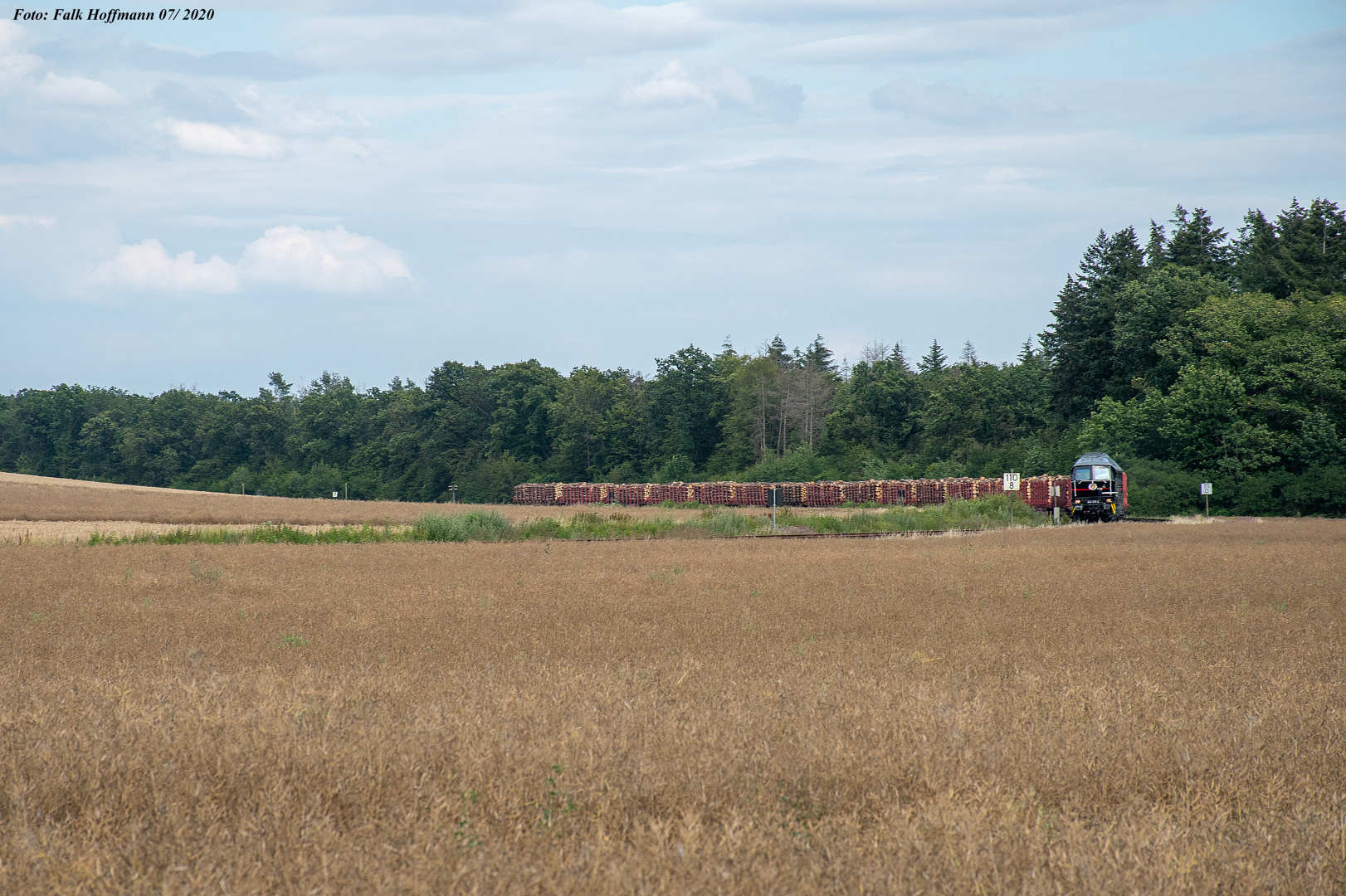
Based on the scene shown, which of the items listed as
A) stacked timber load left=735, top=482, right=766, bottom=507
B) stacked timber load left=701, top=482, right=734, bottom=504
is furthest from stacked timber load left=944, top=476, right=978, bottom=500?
stacked timber load left=701, top=482, right=734, bottom=504

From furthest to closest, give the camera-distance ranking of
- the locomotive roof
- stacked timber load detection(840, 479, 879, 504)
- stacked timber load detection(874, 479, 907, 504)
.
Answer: stacked timber load detection(840, 479, 879, 504), stacked timber load detection(874, 479, 907, 504), the locomotive roof

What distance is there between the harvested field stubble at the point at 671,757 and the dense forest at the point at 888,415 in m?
52.7

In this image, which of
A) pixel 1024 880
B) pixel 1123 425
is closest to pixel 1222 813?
pixel 1024 880

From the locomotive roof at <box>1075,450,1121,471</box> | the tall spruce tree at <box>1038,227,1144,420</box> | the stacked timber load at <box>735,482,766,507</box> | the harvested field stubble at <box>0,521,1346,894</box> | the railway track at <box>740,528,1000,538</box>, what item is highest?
the tall spruce tree at <box>1038,227,1144,420</box>

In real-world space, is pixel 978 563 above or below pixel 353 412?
below

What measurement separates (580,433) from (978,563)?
3354 inches

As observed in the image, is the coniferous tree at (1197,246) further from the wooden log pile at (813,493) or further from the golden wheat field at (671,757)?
the golden wheat field at (671,757)

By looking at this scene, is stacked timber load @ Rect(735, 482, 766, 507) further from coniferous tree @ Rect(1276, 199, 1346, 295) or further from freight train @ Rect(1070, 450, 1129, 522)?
coniferous tree @ Rect(1276, 199, 1346, 295)

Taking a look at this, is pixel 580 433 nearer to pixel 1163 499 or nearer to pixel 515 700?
pixel 1163 499

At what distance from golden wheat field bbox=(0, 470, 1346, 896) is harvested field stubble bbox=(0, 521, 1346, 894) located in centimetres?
2

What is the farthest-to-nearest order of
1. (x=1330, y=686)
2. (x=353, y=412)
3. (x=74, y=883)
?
(x=353, y=412) → (x=1330, y=686) → (x=74, y=883)

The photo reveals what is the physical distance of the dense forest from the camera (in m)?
58.6

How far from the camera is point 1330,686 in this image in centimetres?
832

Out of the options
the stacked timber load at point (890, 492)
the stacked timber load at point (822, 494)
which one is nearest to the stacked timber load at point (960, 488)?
the stacked timber load at point (890, 492)
